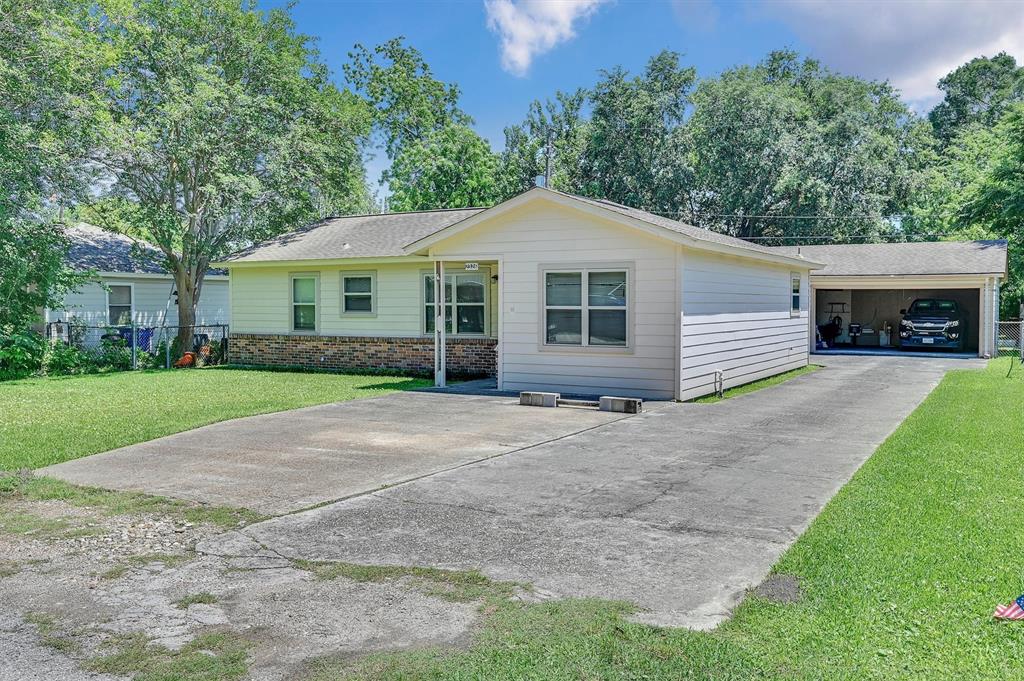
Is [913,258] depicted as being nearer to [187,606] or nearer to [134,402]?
[134,402]

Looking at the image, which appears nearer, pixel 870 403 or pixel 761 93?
pixel 870 403

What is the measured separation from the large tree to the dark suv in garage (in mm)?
19229

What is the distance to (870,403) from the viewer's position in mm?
12984

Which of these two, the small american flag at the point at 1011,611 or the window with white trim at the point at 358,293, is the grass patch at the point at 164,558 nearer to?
the small american flag at the point at 1011,611

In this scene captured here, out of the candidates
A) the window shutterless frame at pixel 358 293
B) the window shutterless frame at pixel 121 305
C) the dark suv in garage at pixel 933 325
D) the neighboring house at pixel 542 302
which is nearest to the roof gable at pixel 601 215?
the neighboring house at pixel 542 302

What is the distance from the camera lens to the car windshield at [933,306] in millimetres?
26625

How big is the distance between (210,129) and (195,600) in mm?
19026

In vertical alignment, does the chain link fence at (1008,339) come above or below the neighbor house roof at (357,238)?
below

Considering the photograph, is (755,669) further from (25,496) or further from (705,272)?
(705,272)

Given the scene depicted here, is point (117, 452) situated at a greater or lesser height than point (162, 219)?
lesser

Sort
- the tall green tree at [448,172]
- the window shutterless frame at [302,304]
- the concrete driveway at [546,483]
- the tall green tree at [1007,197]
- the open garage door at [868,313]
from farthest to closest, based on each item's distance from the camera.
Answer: the tall green tree at [448,172] → the open garage door at [868,313] → the tall green tree at [1007,197] → the window shutterless frame at [302,304] → the concrete driveway at [546,483]

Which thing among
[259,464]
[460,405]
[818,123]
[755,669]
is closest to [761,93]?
[818,123]

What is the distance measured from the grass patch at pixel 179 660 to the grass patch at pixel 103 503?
2.12m

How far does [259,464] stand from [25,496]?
209cm
